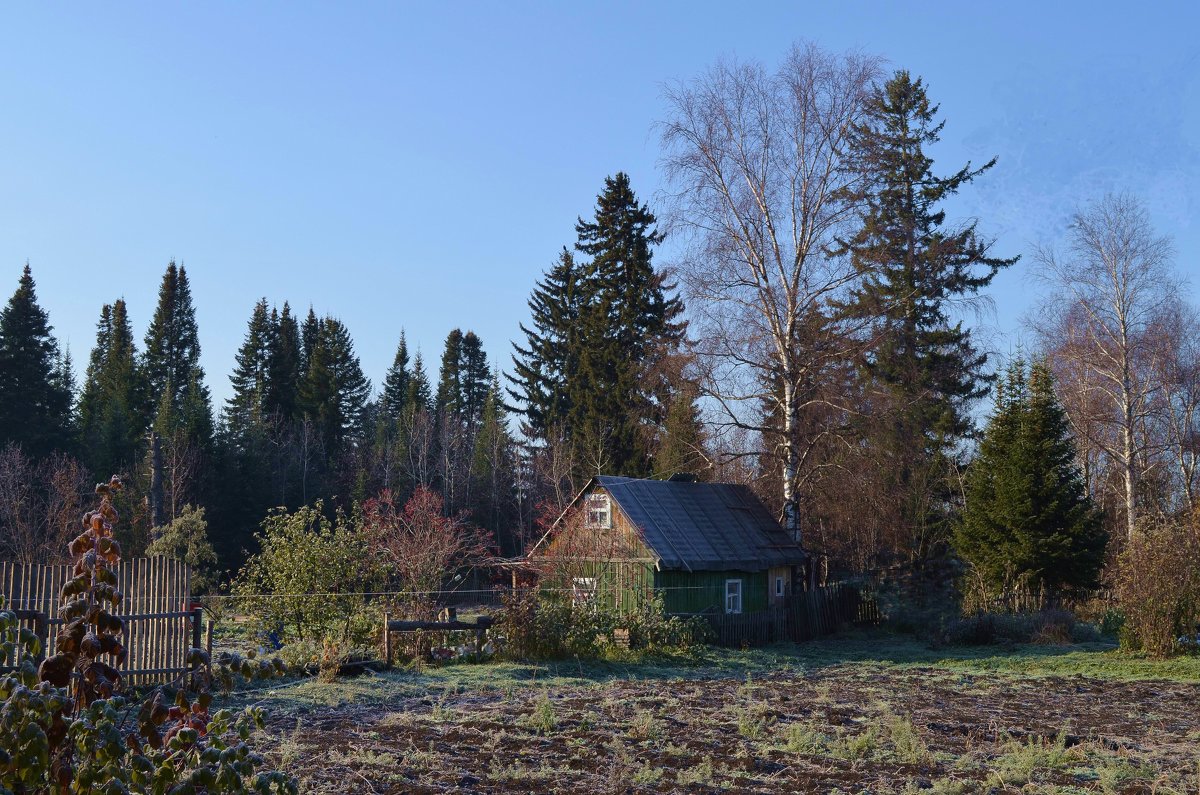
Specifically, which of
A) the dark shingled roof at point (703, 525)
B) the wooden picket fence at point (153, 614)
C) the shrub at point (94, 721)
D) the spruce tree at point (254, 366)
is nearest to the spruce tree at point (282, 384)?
the spruce tree at point (254, 366)

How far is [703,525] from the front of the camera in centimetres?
2769

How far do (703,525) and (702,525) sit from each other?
32 mm

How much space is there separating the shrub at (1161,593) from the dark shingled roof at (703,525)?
923cm

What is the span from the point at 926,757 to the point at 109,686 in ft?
26.5

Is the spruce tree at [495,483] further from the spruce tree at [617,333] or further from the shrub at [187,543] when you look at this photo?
the shrub at [187,543]

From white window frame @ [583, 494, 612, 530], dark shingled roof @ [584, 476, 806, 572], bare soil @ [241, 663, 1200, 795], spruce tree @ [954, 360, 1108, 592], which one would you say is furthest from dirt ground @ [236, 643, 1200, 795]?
spruce tree @ [954, 360, 1108, 592]

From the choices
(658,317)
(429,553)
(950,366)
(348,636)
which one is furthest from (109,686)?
(658,317)

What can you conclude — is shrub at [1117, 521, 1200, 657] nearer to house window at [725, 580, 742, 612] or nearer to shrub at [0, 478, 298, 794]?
house window at [725, 580, 742, 612]

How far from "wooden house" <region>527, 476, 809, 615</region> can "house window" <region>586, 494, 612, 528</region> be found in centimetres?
3

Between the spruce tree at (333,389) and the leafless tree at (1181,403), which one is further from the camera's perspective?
the spruce tree at (333,389)

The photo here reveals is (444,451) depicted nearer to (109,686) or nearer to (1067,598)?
(1067,598)

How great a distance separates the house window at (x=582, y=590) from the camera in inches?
835

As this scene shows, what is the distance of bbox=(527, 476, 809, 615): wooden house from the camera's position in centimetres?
2438

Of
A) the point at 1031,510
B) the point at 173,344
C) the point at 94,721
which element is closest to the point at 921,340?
the point at 1031,510
